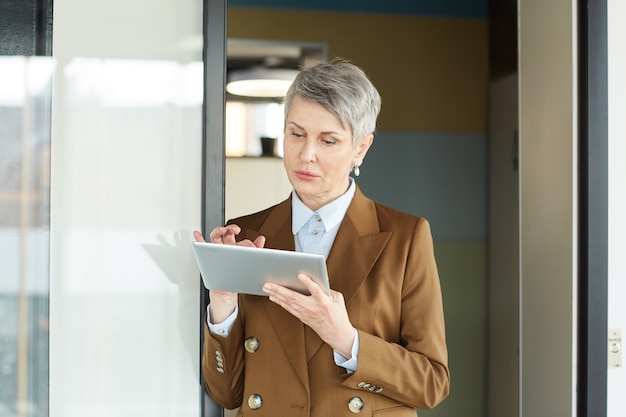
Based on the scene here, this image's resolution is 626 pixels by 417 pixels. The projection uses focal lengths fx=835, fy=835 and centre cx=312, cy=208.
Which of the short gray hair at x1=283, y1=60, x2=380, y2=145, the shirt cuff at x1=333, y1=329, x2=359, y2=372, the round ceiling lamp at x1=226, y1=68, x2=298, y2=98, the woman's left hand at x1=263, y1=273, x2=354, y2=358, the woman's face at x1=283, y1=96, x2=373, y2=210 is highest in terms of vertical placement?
the round ceiling lamp at x1=226, y1=68, x2=298, y2=98

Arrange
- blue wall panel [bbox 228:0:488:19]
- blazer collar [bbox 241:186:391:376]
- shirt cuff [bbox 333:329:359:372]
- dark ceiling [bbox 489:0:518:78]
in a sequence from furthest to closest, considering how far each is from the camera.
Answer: blue wall panel [bbox 228:0:488:19]
dark ceiling [bbox 489:0:518:78]
blazer collar [bbox 241:186:391:376]
shirt cuff [bbox 333:329:359:372]

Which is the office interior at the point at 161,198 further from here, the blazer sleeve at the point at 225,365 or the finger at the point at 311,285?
the finger at the point at 311,285

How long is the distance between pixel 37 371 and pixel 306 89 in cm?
106

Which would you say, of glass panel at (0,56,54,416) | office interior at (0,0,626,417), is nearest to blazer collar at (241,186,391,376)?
office interior at (0,0,626,417)

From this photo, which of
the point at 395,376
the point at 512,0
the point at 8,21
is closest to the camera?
the point at 395,376

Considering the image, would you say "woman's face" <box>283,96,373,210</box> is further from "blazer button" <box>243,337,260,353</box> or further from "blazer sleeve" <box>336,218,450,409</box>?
"blazer button" <box>243,337,260,353</box>

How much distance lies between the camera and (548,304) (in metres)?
2.86

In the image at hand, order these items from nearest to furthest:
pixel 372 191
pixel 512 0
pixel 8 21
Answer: pixel 8 21 < pixel 512 0 < pixel 372 191

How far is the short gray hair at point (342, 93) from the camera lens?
78.8 inches

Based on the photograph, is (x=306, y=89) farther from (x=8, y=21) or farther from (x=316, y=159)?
(x=8, y=21)

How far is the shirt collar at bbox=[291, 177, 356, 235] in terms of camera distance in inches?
84.4
